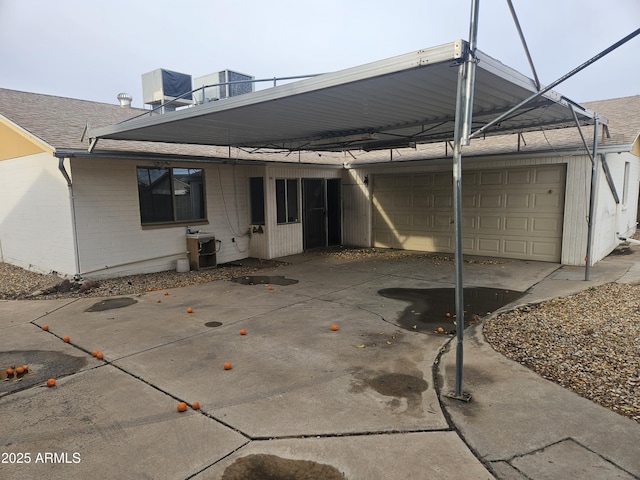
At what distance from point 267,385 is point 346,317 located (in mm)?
2290

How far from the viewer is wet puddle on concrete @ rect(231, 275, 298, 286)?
827 cm

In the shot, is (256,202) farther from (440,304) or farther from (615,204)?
(615,204)

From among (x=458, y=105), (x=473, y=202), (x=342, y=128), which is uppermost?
(x=342, y=128)

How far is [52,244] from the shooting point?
27.8 ft

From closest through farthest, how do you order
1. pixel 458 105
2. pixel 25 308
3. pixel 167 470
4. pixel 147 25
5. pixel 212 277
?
pixel 167 470 < pixel 458 105 < pixel 25 308 < pixel 212 277 < pixel 147 25

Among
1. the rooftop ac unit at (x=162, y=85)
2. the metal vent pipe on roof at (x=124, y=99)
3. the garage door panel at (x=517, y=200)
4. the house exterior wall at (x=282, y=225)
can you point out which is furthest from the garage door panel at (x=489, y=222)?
the metal vent pipe on roof at (x=124, y=99)

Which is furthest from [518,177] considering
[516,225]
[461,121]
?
[461,121]

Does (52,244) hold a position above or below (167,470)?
above

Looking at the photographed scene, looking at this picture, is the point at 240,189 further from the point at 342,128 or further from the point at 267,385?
the point at 267,385

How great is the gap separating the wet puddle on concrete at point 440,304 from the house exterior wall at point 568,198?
11.1ft

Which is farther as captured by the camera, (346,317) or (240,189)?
(240,189)

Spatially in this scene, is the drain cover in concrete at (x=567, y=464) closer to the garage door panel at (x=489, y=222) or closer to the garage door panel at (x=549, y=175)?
the garage door panel at (x=549, y=175)

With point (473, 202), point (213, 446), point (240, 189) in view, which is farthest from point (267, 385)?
point (473, 202)

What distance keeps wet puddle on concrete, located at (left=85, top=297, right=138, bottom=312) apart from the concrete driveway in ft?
0.40
